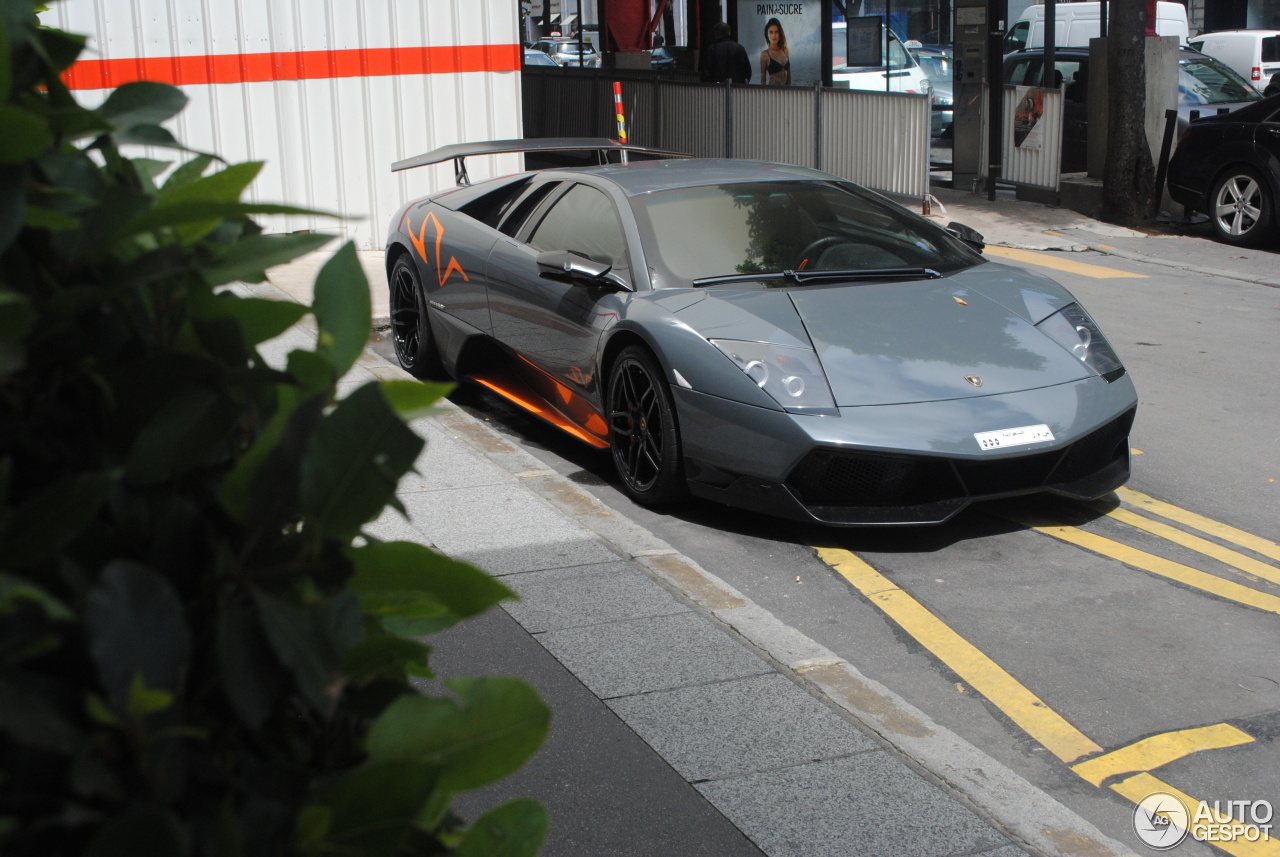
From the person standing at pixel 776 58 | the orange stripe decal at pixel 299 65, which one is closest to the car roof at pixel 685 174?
the orange stripe decal at pixel 299 65

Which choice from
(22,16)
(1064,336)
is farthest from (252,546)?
(1064,336)

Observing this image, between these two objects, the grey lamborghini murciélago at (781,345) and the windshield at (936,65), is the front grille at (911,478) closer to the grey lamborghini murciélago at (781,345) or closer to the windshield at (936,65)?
the grey lamborghini murciélago at (781,345)

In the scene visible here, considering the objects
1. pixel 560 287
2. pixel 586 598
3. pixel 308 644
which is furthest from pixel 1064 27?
pixel 308 644

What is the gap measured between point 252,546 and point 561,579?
3408 mm

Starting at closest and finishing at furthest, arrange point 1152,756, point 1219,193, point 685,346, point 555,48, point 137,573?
point 137,573, point 1152,756, point 685,346, point 1219,193, point 555,48

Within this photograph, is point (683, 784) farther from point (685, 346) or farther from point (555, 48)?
point (555, 48)

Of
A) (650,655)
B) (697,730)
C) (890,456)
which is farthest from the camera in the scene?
(890,456)

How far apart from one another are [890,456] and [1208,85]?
14925mm

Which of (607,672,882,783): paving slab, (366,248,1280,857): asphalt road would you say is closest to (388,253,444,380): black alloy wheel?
(366,248,1280,857): asphalt road

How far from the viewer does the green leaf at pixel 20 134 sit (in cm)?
83

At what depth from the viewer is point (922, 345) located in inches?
195

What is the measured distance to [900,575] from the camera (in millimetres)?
4594

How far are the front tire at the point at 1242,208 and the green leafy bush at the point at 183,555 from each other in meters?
12.3

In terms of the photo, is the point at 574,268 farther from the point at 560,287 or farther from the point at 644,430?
the point at 644,430
